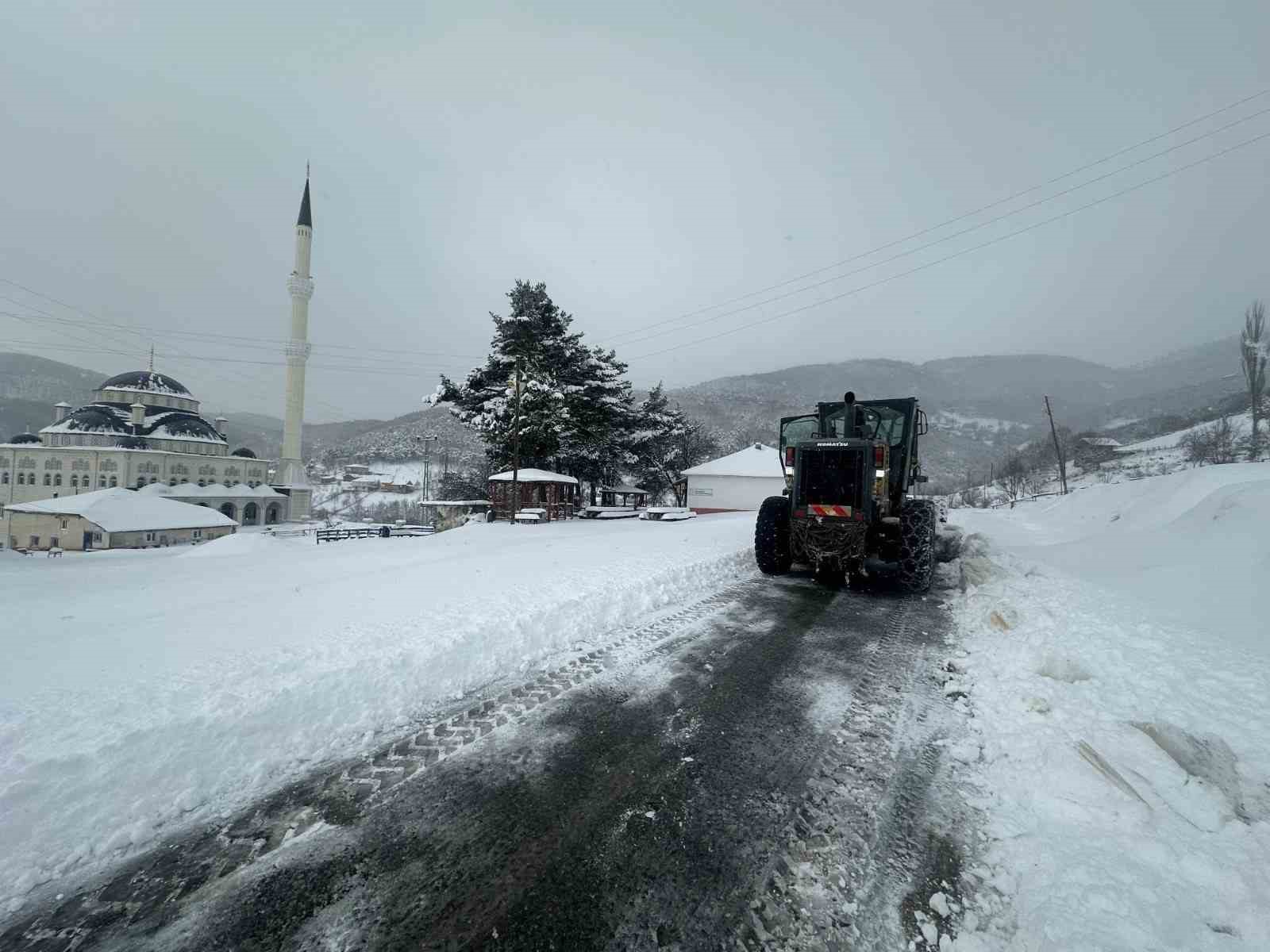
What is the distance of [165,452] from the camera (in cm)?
5041

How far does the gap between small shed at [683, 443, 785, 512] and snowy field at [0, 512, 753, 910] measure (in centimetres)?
2534

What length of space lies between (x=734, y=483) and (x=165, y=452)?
58251mm

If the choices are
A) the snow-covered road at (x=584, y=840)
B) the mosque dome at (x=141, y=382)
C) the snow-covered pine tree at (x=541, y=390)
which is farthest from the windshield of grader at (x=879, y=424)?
the mosque dome at (x=141, y=382)

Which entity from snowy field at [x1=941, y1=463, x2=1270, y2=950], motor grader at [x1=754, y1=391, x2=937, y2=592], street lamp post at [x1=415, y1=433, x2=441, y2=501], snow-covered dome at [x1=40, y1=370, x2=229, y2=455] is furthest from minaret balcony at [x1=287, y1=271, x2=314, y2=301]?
snowy field at [x1=941, y1=463, x2=1270, y2=950]

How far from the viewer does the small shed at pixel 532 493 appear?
84.2ft

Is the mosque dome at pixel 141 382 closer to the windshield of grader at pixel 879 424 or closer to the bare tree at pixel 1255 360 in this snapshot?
the windshield of grader at pixel 879 424

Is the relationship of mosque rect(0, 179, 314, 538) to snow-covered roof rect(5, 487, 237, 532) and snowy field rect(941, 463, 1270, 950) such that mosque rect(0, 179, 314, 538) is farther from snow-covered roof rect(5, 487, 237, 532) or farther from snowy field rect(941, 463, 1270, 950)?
snowy field rect(941, 463, 1270, 950)

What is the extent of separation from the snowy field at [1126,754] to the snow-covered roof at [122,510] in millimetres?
47026

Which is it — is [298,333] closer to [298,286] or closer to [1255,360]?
[298,286]

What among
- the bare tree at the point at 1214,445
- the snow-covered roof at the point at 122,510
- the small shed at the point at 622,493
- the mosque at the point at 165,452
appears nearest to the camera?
the bare tree at the point at 1214,445

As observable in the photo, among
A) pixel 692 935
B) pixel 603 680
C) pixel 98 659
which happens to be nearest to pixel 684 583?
pixel 603 680

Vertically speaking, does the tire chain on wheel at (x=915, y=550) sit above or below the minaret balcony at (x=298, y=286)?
below

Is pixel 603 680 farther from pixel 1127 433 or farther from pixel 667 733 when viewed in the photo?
pixel 1127 433

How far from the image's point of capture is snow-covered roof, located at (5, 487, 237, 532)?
32750mm
